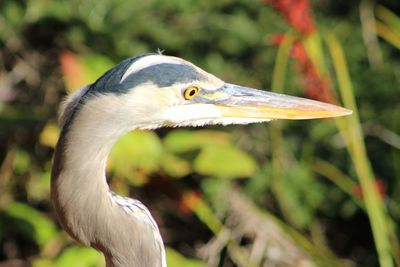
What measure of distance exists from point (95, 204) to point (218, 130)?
6.55ft

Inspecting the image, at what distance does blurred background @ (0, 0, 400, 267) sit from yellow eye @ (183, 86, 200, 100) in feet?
3.76

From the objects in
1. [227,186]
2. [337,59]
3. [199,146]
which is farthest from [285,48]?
[227,186]

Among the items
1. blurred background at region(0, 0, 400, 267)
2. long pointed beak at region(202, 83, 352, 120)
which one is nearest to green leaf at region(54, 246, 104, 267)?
blurred background at region(0, 0, 400, 267)

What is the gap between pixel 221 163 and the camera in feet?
11.1

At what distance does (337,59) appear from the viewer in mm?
2969

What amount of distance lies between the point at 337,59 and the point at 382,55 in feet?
4.22

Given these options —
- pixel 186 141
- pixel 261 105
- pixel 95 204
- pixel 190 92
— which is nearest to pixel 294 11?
pixel 261 105

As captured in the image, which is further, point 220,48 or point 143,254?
point 220,48

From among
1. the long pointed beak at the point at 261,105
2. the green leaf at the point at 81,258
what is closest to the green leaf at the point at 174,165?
the green leaf at the point at 81,258

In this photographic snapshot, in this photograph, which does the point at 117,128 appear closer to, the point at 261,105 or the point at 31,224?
the point at 261,105

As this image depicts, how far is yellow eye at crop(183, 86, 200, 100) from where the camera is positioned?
219 centimetres

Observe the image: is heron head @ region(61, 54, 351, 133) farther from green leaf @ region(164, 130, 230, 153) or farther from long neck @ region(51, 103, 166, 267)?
green leaf @ region(164, 130, 230, 153)

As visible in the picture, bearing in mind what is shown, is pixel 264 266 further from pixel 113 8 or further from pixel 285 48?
pixel 113 8

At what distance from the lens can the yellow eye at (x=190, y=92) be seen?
2193 millimetres
